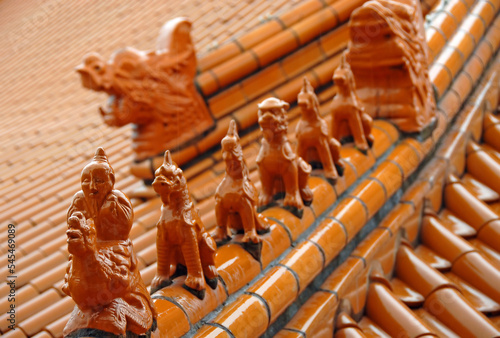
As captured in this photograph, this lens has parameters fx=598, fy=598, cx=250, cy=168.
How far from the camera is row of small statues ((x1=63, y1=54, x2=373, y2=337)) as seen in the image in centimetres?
178

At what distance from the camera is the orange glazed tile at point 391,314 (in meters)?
2.54

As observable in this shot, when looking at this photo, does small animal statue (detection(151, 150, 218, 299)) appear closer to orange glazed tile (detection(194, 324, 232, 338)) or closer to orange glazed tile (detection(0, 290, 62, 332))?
orange glazed tile (detection(194, 324, 232, 338))

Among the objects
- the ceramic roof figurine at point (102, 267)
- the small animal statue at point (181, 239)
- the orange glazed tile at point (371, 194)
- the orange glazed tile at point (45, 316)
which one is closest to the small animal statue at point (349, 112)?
the orange glazed tile at point (371, 194)

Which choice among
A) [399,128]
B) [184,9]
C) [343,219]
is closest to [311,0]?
[399,128]

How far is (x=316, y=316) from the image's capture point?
2422 millimetres

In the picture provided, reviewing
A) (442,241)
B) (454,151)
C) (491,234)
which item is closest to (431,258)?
(442,241)

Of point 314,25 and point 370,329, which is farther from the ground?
point 314,25

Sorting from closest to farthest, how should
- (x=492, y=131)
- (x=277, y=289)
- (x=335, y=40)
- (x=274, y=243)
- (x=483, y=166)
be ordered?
(x=277, y=289) < (x=274, y=243) < (x=483, y=166) < (x=492, y=131) < (x=335, y=40)

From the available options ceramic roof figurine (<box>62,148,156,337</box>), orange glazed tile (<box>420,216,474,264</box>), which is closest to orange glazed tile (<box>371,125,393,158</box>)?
orange glazed tile (<box>420,216,474,264</box>)

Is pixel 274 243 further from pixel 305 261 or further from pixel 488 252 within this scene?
pixel 488 252

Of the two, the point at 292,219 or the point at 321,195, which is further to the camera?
the point at 321,195

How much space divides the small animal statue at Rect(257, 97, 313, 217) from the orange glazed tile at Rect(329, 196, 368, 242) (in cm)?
Answer: 16

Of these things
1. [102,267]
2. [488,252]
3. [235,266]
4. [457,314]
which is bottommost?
[488,252]

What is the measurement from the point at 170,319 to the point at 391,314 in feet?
3.60
